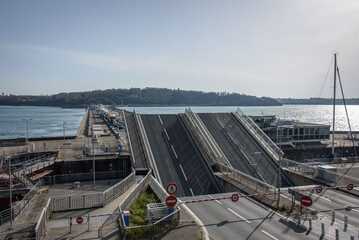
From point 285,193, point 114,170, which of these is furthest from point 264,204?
point 114,170

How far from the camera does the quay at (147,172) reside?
47.4 ft

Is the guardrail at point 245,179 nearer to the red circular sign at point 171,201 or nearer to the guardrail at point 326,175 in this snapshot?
the guardrail at point 326,175

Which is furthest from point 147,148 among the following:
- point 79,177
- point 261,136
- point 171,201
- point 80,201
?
point 171,201

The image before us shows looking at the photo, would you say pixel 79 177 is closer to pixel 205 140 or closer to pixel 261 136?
pixel 205 140

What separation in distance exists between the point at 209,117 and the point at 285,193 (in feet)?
67.5

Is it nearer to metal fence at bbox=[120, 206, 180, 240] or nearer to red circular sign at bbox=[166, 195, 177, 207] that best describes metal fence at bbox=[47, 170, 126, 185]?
red circular sign at bbox=[166, 195, 177, 207]

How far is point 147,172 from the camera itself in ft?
85.6

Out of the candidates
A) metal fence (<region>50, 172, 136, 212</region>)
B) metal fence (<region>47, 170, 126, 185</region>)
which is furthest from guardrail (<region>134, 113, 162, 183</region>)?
metal fence (<region>50, 172, 136, 212</region>)

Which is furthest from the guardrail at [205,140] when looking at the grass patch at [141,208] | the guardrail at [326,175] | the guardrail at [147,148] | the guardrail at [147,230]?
the guardrail at [147,230]

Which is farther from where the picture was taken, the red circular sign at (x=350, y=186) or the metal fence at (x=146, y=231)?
the red circular sign at (x=350, y=186)

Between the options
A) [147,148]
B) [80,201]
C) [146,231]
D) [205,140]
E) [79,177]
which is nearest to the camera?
[146,231]

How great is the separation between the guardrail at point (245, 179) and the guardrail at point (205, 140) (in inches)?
46.5

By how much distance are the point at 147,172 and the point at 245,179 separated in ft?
28.6

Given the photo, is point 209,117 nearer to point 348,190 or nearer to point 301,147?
point 301,147
